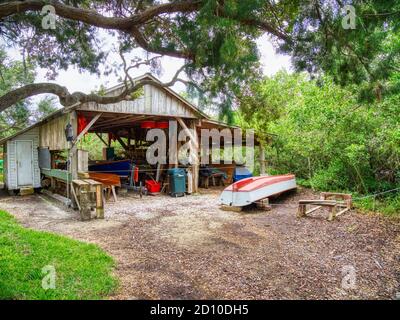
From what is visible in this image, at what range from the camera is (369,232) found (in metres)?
6.07

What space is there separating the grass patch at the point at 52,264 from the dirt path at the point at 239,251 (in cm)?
29

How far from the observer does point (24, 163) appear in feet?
40.5

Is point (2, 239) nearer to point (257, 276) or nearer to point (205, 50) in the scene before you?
point (257, 276)

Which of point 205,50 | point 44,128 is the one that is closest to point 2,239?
point 205,50

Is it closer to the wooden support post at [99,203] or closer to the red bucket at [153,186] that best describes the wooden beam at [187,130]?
the red bucket at [153,186]

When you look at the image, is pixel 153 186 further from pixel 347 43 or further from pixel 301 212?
pixel 347 43

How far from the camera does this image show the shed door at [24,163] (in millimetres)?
12180

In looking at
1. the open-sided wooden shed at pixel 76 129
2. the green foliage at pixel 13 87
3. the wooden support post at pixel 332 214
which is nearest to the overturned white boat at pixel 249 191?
the wooden support post at pixel 332 214

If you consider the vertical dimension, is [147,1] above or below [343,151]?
above

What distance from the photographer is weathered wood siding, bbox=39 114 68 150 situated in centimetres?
970

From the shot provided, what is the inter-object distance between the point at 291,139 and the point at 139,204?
246 inches

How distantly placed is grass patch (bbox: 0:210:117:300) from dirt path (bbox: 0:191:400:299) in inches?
11.4

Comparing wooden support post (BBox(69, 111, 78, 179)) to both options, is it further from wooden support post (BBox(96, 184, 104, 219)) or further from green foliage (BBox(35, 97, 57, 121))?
green foliage (BBox(35, 97, 57, 121))

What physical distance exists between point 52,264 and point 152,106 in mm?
7070
